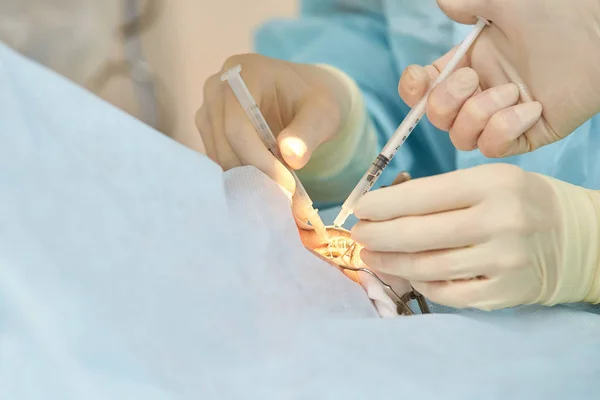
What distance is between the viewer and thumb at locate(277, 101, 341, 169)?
35.2 inches

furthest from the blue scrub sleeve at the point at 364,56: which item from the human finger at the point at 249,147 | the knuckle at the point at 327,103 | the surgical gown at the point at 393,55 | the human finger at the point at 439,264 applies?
the human finger at the point at 439,264

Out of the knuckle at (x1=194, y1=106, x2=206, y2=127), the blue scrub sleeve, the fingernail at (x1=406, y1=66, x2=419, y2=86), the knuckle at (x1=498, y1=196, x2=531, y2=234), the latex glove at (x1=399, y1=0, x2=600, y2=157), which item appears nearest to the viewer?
the knuckle at (x1=498, y1=196, x2=531, y2=234)

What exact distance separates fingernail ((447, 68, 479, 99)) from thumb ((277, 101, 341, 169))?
10.1 inches

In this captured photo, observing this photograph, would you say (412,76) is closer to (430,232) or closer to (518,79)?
(518,79)

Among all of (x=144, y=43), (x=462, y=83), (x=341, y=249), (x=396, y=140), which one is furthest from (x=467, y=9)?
(x=144, y=43)

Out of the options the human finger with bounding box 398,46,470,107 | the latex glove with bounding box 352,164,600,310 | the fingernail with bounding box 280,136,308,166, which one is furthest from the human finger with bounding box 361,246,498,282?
the human finger with bounding box 398,46,470,107

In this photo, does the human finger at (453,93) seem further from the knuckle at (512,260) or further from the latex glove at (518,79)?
the knuckle at (512,260)

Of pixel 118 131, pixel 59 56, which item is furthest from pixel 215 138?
pixel 118 131

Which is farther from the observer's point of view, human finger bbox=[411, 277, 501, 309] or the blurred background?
the blurred background

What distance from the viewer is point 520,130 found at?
2.87ft

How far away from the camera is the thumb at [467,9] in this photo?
85cm

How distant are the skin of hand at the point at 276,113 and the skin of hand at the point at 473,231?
19cm

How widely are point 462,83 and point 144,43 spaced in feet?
2.14

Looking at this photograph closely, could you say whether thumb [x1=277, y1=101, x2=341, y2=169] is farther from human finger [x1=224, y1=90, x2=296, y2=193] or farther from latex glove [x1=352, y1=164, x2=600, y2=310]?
latex glove [x1=352, y1=164, x2=600, y2=310]
